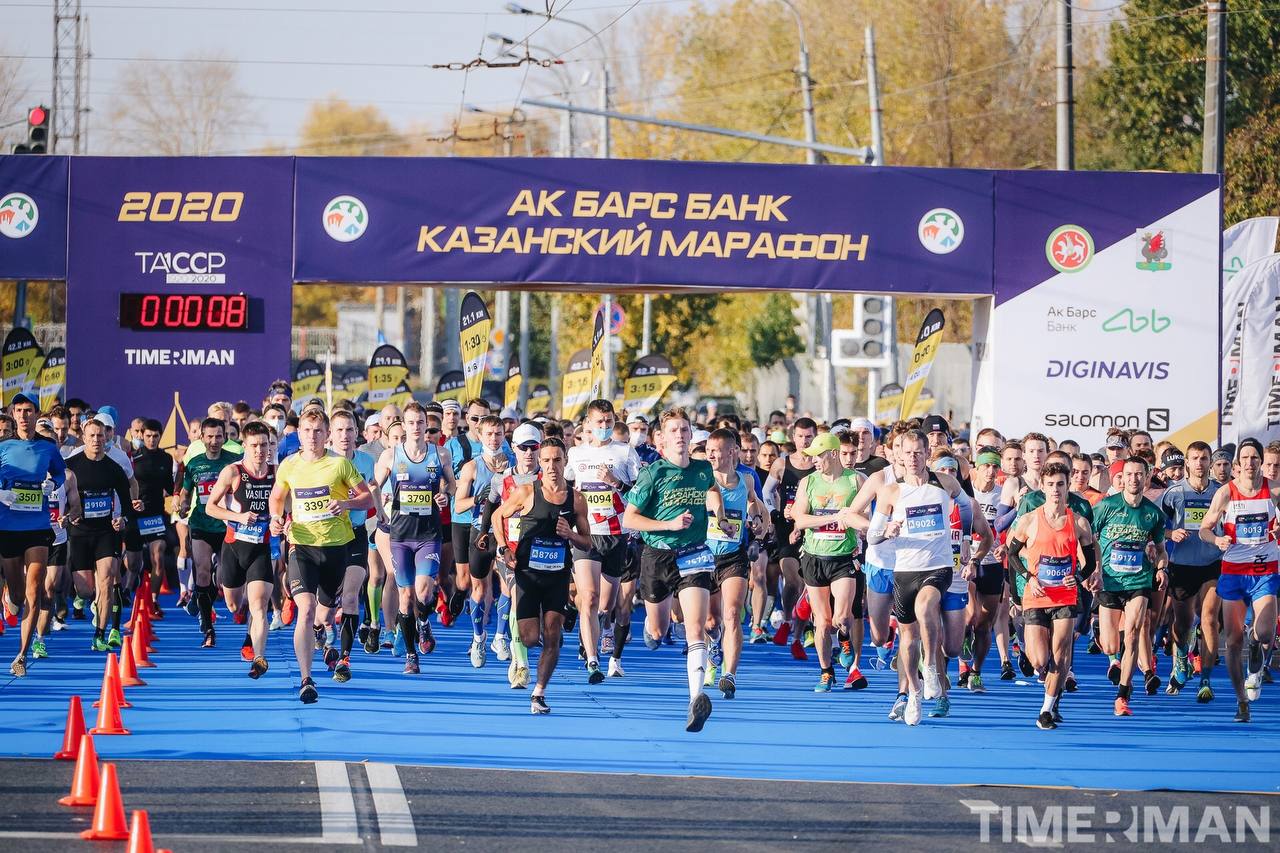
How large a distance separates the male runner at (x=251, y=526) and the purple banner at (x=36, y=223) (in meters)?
8.42

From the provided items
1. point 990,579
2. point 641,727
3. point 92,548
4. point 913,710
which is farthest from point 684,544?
point 92,548

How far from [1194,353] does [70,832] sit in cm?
1601

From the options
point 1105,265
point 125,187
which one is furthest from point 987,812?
point 125,187

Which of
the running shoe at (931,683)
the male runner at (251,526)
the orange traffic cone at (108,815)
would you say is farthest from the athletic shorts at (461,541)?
the orange traffic cone at (108,815)

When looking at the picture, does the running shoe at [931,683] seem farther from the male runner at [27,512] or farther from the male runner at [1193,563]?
the male runner at [27,512]

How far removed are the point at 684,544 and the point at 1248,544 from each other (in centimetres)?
441

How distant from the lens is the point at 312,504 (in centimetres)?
1206

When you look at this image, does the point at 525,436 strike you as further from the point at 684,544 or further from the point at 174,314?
the point at 174,314

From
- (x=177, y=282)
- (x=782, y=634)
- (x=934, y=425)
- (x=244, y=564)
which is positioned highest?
(x=177, y=282)

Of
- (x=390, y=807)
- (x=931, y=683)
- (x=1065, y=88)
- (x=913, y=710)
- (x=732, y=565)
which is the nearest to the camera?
(x=390, y=807)

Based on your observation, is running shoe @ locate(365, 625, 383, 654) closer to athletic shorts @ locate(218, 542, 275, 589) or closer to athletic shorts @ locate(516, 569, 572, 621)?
athletic shorts @ locate(218, 542, 275, 589)

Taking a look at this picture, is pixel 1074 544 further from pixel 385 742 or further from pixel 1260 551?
pixel 385 742

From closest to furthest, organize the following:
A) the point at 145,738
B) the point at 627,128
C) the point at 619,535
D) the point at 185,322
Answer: the point at 145,738 < the point at 619,535 < the point at 185,322 < the point at 627,128

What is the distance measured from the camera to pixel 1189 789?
978 cm
